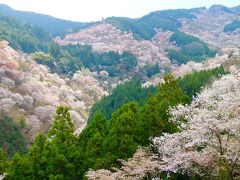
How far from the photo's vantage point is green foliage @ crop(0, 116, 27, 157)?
6762cm

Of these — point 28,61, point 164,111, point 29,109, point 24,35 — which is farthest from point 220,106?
point 24,35

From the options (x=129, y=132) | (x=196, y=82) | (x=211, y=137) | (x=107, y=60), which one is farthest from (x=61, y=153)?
(x=107, y=60)

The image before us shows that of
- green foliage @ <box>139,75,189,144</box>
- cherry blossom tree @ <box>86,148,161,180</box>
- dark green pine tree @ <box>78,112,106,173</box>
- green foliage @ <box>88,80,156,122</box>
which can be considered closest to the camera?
cherry blossom tree @ <box>86,148,161,180</box>

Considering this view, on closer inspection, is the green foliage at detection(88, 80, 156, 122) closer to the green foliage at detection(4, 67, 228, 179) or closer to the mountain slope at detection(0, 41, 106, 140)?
the mountain slope at detection(0, 41, 106, 140)

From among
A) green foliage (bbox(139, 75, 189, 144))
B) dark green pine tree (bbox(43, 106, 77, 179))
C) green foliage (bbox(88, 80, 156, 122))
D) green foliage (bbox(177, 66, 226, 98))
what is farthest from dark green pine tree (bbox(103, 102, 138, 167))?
green foliage (bbox(88, 80, 156, 122))

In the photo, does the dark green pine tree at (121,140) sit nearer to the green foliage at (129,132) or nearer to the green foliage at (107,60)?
the green foliage at (129,132)

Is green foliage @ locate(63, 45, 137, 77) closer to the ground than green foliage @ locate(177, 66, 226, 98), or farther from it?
closer to the ground

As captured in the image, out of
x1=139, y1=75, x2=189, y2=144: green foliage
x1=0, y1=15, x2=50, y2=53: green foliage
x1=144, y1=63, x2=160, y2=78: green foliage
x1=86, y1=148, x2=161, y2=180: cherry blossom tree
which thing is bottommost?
x1=144, y1=63, x2=160, y2=78: green foliage

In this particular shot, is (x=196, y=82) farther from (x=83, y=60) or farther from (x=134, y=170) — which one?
(x=83, y=60)

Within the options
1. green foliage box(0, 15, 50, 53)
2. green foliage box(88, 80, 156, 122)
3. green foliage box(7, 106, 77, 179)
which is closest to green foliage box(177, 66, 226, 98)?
green foliage box(88, 80, 156, 122)

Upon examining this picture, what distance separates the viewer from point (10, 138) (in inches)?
2763

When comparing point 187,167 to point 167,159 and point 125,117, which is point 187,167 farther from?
point 125,117

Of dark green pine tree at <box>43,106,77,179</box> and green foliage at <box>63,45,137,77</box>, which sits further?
green foliage at <box>63,45,137,77</box>

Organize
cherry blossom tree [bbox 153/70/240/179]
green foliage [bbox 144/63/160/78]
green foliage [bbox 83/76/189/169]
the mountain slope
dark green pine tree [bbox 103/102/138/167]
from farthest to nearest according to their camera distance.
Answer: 1. green foliage [bbox 144/63/160/78]
2. the mountain slope
3. green foliage [bbox 83/76/189/169]
4. dark green pine tree [bbox 103/102/138/167]
5. cherry blossom tree [bbox 153/70/240/179]
